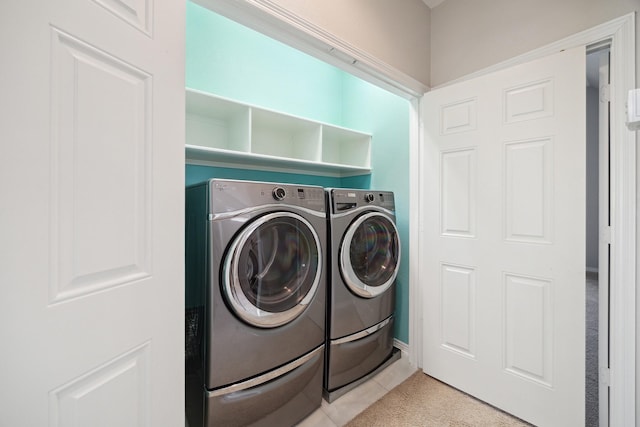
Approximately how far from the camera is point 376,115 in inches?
93.2

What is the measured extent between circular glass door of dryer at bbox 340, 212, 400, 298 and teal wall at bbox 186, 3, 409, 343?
0.27 meters

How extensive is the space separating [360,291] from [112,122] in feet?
4.98

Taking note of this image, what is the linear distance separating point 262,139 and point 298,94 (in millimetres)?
573

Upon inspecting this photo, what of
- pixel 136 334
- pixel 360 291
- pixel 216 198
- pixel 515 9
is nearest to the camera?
pixel 136 334

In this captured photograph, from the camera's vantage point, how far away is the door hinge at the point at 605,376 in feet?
4.16

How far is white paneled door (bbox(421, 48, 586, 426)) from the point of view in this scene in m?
1.33

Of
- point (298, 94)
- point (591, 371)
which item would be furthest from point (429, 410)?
point (298, 94)

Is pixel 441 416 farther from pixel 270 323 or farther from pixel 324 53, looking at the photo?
pixel 324 53

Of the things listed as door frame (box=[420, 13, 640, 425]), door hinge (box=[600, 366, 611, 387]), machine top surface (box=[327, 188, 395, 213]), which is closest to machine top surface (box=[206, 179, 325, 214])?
machine top surface (box=[327, 188, 395, 213])

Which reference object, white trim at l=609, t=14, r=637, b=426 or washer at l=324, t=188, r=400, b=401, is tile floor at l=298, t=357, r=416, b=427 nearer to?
washer at l=324, t=188, r=400, b=401

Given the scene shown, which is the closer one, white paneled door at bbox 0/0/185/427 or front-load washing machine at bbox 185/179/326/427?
white paneled door at bbox 0/0/185/427

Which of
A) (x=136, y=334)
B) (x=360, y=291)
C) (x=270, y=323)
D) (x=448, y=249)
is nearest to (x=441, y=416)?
(x=360, y=291)

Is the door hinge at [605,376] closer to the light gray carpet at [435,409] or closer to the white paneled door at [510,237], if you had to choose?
the white paneled door at [510,237]

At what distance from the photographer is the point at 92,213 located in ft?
2.00
